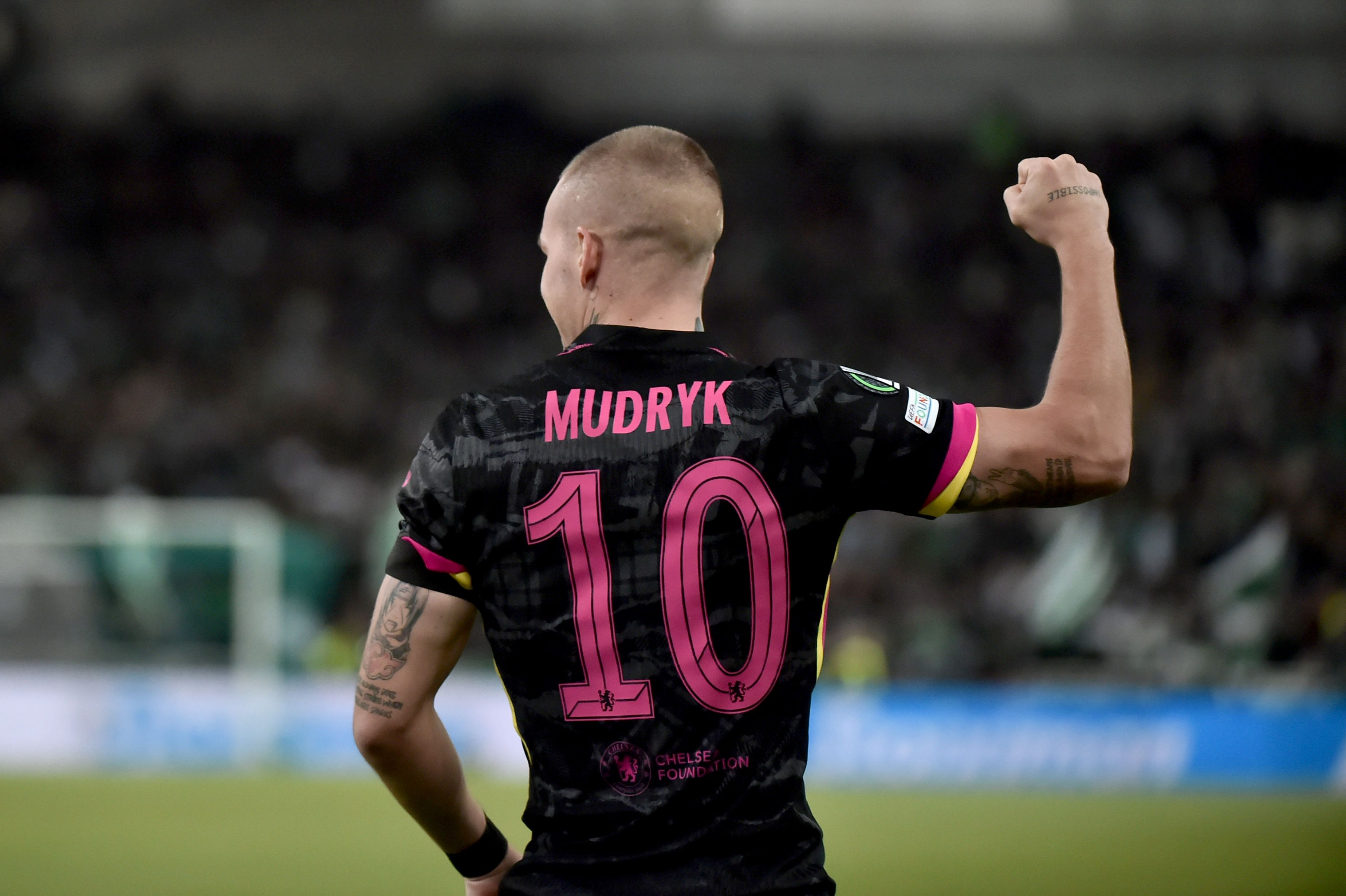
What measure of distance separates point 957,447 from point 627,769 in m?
0.59

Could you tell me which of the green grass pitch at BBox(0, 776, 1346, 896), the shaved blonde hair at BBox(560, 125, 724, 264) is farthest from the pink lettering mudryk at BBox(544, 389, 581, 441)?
the green grass pitch at BBox(0, 776, 1346, 896)

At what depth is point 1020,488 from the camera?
189 cm

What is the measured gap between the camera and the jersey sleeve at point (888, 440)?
1.86 metres

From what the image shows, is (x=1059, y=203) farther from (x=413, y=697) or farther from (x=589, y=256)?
(x=413, y=697)

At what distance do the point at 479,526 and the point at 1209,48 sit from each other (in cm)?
1804

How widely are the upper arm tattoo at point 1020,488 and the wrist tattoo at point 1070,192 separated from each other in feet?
1.32

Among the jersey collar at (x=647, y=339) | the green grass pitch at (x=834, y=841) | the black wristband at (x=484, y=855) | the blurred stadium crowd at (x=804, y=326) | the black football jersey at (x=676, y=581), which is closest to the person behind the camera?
the black football jersey at (x=676, y=581)

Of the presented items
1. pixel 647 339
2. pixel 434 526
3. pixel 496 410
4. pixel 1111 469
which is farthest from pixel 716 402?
pixel 1111 469

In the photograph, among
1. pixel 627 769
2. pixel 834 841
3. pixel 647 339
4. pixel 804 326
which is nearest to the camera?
pixel 627 769

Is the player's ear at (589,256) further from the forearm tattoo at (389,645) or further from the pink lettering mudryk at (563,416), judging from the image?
the forearm tattoo at (389,645)

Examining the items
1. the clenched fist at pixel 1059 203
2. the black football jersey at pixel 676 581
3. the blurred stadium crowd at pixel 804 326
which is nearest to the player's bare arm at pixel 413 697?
the black football jersey at pixel 676 581

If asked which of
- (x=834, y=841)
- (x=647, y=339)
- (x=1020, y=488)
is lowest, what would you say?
(x=834, y=841)

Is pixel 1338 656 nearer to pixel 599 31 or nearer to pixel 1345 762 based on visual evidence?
pixel 1345 762

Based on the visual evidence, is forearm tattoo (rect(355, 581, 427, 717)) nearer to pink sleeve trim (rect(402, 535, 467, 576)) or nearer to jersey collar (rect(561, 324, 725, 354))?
pink sleeve trim (rect(402, 535, 467, 576))
